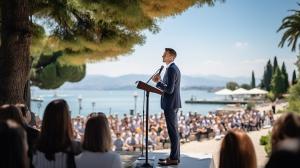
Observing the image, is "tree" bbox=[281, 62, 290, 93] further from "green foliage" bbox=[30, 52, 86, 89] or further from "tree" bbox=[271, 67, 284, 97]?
"green foliage" bbox=[30, 52, 86, 89]

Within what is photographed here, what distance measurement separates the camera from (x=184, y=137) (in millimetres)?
19359

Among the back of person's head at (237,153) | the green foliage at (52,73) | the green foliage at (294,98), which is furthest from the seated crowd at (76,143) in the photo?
the green foliage at (52,73)

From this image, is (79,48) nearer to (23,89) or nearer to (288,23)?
(23,89)

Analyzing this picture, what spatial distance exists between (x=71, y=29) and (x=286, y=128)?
6.30 metres

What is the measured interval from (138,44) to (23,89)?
2.22 metres

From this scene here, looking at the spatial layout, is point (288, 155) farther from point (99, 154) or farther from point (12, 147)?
point (99, 154)

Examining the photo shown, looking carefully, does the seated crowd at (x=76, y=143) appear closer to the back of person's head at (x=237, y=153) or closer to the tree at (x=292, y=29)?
the back of person's head at (x=237, y=153)

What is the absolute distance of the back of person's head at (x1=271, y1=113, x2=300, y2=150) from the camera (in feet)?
7.09

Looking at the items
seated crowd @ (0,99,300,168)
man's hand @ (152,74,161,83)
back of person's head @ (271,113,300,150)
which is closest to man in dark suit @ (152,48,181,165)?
man's hand @ (152,74,161,83)

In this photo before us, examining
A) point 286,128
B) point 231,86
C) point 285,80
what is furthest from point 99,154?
point 231,86

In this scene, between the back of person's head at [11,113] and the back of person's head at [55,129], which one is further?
the back of person's head at [11,113]

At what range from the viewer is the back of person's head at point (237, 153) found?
2.32 metres

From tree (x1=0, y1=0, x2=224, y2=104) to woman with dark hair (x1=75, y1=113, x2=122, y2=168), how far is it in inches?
Result: 131

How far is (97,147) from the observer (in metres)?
2.88
